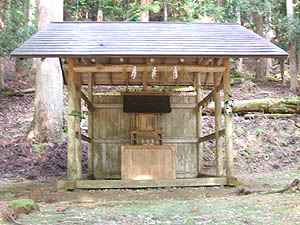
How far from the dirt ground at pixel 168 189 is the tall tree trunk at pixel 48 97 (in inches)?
18.9

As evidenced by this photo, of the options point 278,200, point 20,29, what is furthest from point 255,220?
point 20,29

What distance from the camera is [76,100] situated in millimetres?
8195

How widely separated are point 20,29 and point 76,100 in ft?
36.8

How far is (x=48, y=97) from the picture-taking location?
38.8ft

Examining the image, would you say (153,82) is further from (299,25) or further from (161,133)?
(299,25)

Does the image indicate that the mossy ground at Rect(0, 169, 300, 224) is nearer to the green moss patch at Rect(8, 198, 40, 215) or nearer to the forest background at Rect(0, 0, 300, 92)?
the green moss patch at Rect(8, 198, 40, 215)

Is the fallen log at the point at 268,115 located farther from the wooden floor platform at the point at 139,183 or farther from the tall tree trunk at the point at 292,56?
the wooden floor platform at the point at 139,183

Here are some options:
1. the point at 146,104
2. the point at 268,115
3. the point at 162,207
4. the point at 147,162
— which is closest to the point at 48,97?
the point at 146,104

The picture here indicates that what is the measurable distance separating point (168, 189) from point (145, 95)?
3637 millimetres

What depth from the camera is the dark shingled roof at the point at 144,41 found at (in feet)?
24.0

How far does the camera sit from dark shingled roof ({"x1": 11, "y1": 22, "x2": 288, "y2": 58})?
7305 millimetres

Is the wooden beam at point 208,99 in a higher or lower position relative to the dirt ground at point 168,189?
higher

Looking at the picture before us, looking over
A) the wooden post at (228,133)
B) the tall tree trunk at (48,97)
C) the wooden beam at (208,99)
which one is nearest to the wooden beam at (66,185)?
the wooden post at (228,133)

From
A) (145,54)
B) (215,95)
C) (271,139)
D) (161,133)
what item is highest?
(145,54)
